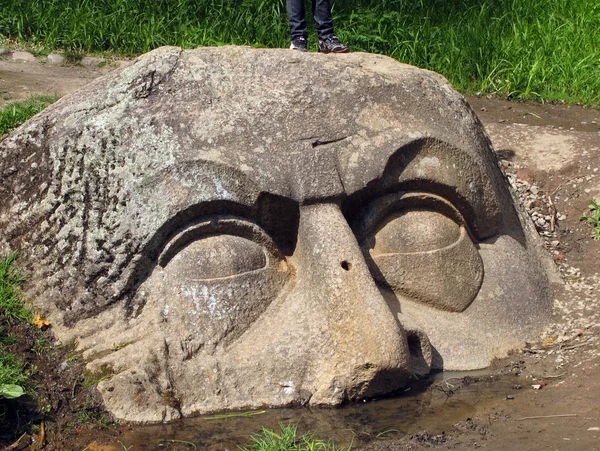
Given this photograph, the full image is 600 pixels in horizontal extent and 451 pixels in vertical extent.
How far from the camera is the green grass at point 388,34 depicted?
6.95 metres

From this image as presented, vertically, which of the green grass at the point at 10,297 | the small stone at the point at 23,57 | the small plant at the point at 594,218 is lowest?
the small plant at the point at 594,218

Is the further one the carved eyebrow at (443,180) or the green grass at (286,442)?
the carved eyebrow at (443,180)

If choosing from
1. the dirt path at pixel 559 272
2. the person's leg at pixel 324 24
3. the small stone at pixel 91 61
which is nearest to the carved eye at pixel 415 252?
the dirt path at pixel 559 272

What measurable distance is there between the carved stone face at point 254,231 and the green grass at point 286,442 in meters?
0.23

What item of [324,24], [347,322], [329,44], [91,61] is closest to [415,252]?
[347,322]

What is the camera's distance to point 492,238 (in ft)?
14.4

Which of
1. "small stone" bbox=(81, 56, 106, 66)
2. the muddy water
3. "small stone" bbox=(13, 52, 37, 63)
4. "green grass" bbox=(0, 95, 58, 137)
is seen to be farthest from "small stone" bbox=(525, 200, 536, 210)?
"small stone" bbox=(13, 52, 37, 63)

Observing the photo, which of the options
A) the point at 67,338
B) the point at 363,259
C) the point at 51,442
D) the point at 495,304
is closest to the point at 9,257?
the point at 67,338

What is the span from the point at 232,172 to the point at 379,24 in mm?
3900

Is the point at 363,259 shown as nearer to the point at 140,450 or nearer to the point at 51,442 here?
the point at 140,450

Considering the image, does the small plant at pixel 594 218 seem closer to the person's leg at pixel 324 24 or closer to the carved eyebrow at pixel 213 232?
the person's leg at pixel 324 24

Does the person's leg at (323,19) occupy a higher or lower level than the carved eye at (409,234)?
higher

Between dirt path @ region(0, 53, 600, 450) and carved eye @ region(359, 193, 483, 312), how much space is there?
42 cm

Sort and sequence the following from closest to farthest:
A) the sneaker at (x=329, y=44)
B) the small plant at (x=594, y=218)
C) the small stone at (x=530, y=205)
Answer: the small plant at (x=594, y=218), the small stone at (x=530, y=205), the sneaker at (x=329, y=44)
